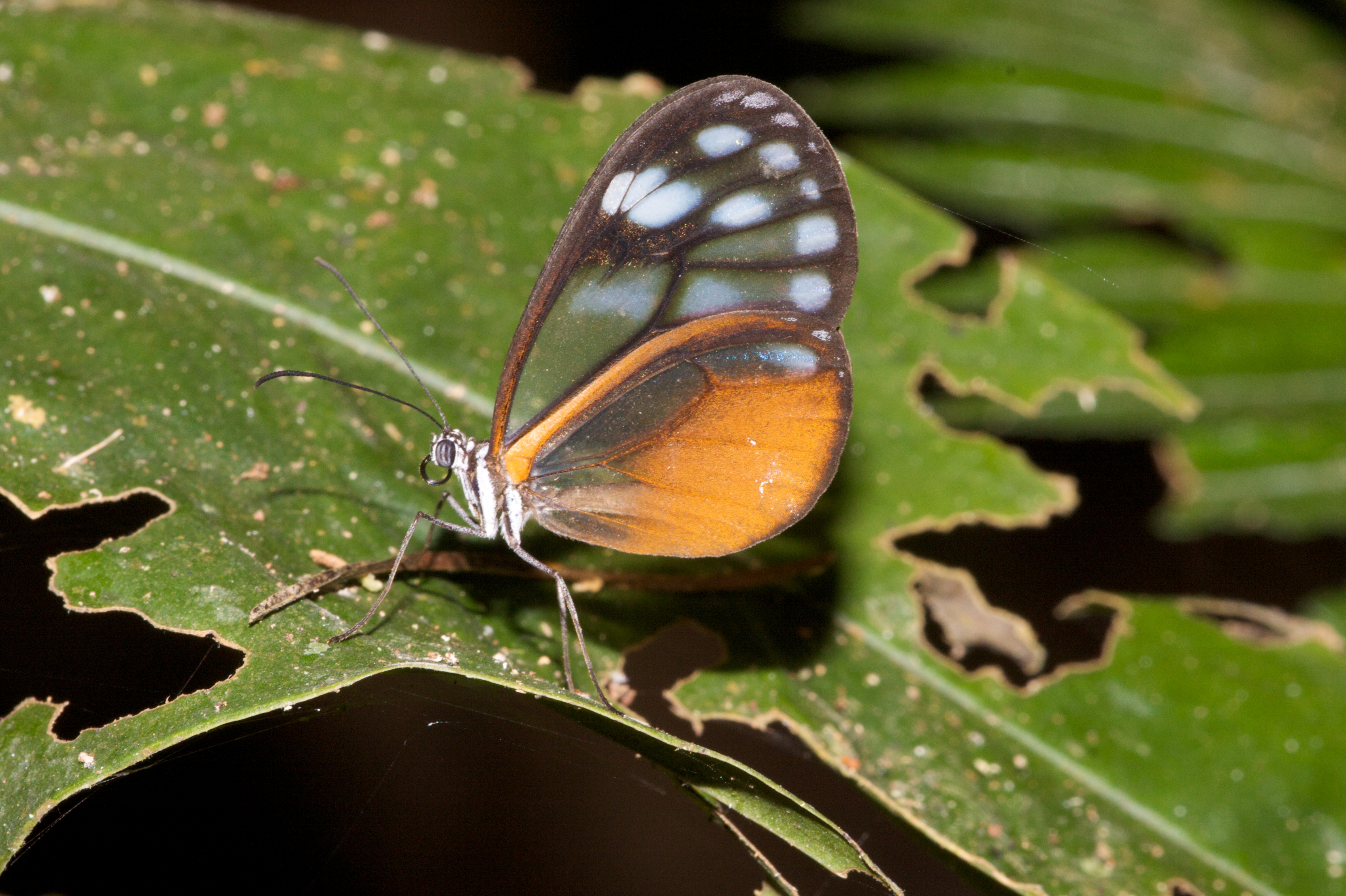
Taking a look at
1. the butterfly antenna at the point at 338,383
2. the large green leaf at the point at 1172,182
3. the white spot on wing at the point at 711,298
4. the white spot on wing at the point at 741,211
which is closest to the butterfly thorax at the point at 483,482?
the butterfly antenna at the point at 338,383

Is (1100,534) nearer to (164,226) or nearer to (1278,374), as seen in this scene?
(1278,374)

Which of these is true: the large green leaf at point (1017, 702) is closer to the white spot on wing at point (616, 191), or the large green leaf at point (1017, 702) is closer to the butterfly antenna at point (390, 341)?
the butterfly antenna at point (390, 341)

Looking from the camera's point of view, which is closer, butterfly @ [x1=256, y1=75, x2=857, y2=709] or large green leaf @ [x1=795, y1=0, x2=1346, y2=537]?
butterfly @ [x1=256, y1=75, x2=857, y2=709]

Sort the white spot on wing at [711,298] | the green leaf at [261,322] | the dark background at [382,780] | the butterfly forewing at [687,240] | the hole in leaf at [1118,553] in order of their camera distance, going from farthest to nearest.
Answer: the hole in leaf at [1118,553], the white spot on wing at [711,298], the butterfly forewing at [687,240], the dark background at [382,780], the green leaf at [261,322]

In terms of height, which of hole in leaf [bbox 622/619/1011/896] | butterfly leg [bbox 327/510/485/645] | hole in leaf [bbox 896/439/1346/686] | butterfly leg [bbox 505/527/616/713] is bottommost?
hole in leaf [bbox 896/439/1346/686]

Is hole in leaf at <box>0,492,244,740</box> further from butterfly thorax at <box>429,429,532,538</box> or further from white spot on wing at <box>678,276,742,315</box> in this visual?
white spot on wing at <box>678,276,742,315</box>

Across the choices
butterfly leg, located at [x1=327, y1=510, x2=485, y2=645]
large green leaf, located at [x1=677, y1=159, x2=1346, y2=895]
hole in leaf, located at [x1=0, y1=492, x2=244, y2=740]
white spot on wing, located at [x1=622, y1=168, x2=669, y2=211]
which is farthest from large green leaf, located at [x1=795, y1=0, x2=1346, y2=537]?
hole in leaf, located at [x1=0, y1=492, x2=244, y2=740]

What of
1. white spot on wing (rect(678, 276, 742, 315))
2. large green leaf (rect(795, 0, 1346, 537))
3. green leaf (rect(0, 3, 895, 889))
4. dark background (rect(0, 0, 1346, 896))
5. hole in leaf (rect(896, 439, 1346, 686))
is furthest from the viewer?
large green leaf (rect(795, 0, 1346, 537))
